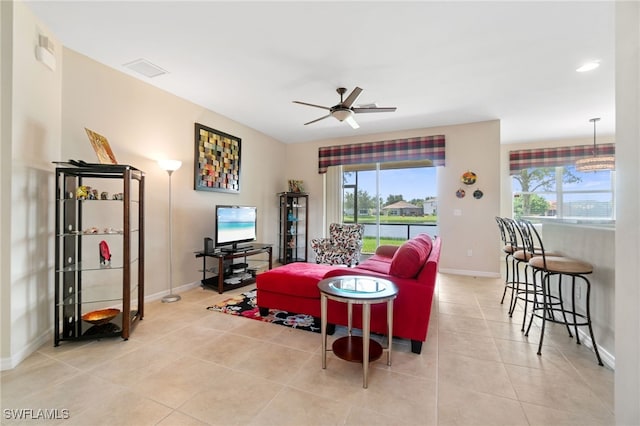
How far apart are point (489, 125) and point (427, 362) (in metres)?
4.29

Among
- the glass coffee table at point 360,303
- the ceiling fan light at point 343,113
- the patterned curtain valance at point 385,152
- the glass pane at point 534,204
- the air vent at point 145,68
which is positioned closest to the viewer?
the glass coffee table at point 360,303

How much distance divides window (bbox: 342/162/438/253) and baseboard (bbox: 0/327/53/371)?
4801 mm

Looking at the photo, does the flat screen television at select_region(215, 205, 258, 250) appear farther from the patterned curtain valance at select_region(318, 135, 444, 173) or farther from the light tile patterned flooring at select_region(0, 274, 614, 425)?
the patterned curtain valance at select_region(318, 135, 444, 173)

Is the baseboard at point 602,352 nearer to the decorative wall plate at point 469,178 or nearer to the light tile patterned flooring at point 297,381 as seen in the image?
the light tile patterned flooring at point 297,381

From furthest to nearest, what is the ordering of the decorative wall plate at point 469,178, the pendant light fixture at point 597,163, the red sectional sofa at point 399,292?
the decorative wall plate at point 469,178
the pendant light fixture at point 597,163
the red sectional sofa at point 399,292

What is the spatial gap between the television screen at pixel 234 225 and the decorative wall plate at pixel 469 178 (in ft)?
12.4

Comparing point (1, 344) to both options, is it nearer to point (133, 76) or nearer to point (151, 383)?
point (151, 383)

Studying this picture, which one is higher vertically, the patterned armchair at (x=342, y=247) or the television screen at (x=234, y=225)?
the television screen at (x=234, y=225)

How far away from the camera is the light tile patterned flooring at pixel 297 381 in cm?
145

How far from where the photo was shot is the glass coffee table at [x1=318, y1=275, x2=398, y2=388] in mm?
1698

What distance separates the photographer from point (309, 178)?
5996 mm

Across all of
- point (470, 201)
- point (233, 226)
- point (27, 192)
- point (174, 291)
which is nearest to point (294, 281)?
point (233, 226)

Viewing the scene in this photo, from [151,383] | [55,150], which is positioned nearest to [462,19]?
[151,383]

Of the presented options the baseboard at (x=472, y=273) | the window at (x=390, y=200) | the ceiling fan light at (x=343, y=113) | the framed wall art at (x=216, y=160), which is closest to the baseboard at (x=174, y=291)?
the framed wall art at (x=216, y=160)
